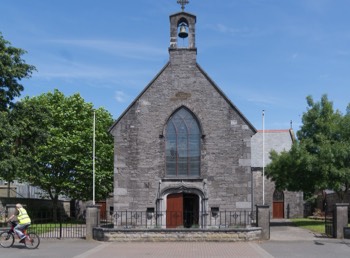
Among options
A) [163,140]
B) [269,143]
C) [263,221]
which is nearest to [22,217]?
[163,140]

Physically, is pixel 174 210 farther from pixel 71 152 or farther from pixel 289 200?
pixel 289 200

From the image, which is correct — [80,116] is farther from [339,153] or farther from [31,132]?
[339,153]

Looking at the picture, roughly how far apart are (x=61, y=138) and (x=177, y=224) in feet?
55.2

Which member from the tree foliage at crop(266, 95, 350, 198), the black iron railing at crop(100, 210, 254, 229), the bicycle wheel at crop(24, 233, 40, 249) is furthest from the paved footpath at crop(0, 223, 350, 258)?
the tree foliage at crop(266, 95, 350, 198)

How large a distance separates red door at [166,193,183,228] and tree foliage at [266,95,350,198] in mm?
11200

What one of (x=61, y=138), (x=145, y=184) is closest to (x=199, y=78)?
(x=145, y=184)

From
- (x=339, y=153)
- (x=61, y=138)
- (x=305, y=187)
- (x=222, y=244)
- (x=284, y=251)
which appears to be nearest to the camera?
(x=284, y=251)

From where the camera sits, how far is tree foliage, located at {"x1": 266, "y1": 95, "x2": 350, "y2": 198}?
31953 mm

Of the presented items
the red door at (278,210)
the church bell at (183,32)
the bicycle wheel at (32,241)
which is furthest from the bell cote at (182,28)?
the red door at (278,210)

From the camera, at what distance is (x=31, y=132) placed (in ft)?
91.5

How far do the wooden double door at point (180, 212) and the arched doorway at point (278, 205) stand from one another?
2479cm

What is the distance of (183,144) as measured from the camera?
Result: 1032 inches

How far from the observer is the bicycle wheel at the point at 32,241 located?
18.0 meters

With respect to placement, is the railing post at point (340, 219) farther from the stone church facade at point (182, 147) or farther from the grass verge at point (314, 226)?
the stone church facade at point (182, 147)
